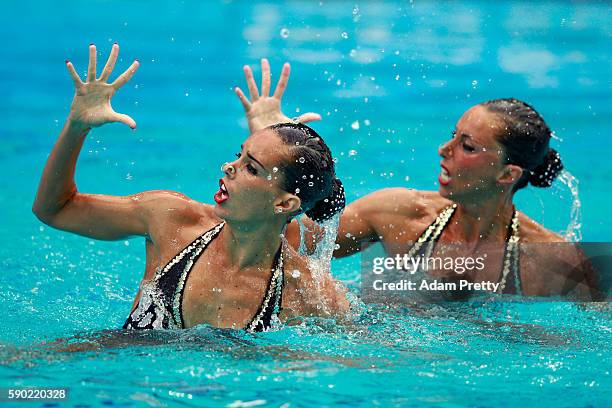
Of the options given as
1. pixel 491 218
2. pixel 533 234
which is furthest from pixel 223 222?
pixel 533 234

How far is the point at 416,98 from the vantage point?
29.1 feet

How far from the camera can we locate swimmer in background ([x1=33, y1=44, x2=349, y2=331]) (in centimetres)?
367

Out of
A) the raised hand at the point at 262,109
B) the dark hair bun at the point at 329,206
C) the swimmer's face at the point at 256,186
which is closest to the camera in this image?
the swimmer's face at the point at 256,186

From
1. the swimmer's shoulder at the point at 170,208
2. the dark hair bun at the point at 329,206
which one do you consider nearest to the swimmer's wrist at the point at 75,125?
the swimmer's shoulder at the point at 170,208

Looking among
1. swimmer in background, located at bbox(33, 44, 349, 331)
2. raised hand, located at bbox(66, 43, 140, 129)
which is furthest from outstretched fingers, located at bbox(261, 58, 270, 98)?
raised hand, located at bbox(66, 43, 140, 129)

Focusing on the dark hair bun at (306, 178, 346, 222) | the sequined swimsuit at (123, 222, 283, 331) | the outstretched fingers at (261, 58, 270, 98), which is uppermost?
the outstretched fingers at (261, 58, 270, 98)

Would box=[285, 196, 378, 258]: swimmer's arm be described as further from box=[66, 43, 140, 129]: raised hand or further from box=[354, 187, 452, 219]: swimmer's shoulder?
box=[66, 43, 140, 129]: raised hand

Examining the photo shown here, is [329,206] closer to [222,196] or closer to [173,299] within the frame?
[222,196]

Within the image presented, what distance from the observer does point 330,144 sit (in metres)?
7.89

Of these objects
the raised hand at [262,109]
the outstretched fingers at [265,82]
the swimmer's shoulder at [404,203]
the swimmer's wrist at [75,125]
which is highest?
the outstretched fingers at [265,82]

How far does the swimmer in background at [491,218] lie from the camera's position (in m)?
4.46

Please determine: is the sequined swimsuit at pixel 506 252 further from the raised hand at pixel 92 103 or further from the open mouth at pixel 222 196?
the raised hand at pixel 92 103

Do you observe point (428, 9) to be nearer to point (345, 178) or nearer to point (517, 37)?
point (517, 37)

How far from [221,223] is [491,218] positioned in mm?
1468
